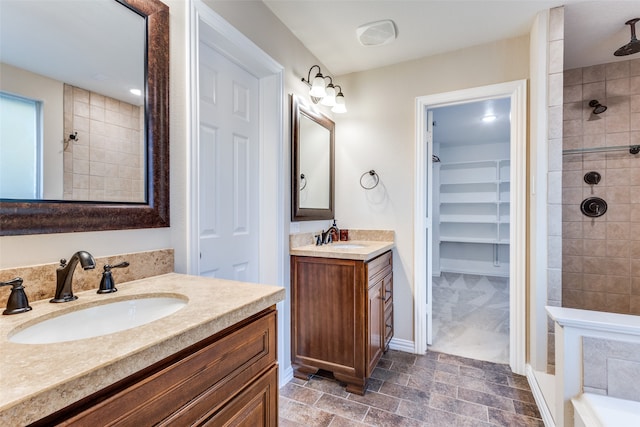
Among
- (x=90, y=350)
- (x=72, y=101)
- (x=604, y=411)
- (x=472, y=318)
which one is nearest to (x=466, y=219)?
(x=472, y=318)

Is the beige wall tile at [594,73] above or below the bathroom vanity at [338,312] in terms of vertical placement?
above

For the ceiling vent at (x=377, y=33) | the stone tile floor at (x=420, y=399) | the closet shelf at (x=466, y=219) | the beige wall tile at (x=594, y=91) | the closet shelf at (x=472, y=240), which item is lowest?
the stone tile floor at (x=420, y=399)

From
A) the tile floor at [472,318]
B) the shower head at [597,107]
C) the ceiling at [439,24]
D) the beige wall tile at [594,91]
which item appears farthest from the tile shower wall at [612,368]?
the beige wall tile at [594,91]

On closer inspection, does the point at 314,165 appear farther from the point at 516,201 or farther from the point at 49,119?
the point at 49,119

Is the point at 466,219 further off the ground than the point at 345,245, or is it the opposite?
the point at 466,219

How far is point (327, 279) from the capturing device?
1.98 meters

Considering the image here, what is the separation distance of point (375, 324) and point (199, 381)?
151 centimetres

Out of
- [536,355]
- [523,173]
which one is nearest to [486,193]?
[523,173]

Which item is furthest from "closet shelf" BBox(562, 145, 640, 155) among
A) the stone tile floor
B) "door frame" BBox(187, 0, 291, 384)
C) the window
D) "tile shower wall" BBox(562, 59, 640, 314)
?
the window

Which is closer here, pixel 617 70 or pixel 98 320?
pixel 98 320

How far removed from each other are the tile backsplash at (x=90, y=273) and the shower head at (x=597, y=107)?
3.44m

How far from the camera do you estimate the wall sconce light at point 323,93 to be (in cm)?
219

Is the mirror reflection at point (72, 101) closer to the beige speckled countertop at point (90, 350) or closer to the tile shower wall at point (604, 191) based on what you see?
the beige speckled countertop at point (90, 350)

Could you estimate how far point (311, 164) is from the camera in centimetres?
242
